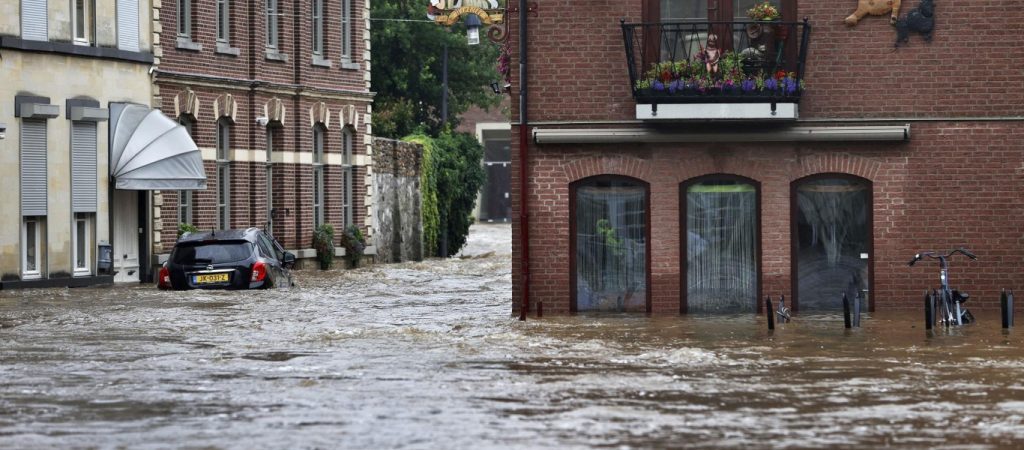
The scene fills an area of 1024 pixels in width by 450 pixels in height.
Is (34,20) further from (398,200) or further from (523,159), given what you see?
(398,200)

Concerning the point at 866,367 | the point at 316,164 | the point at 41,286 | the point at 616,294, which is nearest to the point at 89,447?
the point at 866,367

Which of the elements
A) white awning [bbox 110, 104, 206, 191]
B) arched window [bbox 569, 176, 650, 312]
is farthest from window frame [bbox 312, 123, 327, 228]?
arched window [bbox 569, 176, 650, 312]

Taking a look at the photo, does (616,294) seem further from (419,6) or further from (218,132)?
(419,6)

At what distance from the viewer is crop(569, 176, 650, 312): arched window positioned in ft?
86.8

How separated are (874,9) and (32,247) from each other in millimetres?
Result: 16630

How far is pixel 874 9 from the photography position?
25.8m

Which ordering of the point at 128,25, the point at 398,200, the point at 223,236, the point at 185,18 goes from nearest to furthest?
the point at 223,236, the point at 128,25, the point at 185,18, the point at 398,200

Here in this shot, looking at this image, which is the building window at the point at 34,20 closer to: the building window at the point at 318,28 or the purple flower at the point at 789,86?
the building window at the point at 318,28

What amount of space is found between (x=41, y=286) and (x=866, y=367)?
781 inches

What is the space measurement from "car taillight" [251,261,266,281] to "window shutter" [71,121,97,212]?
6.08 metres

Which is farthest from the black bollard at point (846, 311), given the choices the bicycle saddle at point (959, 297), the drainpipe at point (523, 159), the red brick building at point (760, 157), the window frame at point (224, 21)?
the window frame at point (224, 21)

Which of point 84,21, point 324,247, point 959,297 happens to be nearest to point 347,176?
point 324,247

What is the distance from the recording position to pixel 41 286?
35438 mm

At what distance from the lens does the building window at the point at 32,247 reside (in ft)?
116
